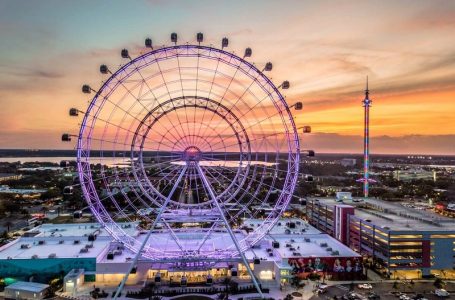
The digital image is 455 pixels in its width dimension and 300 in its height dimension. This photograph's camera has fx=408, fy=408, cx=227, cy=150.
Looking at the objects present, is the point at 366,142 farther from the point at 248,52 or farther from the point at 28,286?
the point at 28,286

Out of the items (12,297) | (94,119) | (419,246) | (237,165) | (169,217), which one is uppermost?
(94,119)

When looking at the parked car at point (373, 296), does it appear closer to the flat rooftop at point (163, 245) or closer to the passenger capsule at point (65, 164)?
the flat rooftop at point (163, 245)

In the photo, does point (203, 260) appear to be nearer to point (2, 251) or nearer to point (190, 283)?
point (190, 283)

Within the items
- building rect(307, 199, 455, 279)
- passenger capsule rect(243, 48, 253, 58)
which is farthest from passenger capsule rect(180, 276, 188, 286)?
building rect(307, 199, 455, 279)

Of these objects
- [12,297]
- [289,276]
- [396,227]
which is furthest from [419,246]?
[12,297]

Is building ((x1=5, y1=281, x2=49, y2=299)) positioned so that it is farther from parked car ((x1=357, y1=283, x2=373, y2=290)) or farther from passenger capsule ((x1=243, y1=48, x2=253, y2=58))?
parked car ((x1=357, y1=283, x2=373, y2=290))

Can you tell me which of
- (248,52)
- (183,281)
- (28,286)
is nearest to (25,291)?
(28,286)
